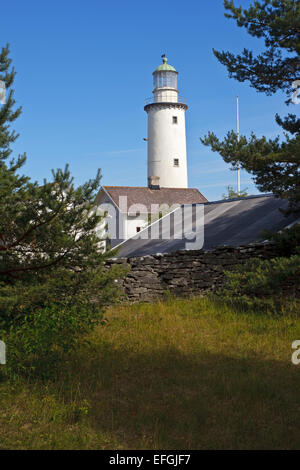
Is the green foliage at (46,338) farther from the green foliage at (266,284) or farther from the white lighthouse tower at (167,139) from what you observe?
the white lighthouse tower at (167,139)

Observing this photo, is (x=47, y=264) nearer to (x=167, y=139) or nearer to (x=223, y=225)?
(x=223, y=225)

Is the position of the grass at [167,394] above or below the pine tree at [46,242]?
below

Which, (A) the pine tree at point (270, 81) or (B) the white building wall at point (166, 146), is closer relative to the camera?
(A) the pine tree at point (270, 81)

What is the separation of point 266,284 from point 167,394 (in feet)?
12.9

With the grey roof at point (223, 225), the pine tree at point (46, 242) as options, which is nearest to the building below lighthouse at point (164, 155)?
the grey roof at point (223, 225)

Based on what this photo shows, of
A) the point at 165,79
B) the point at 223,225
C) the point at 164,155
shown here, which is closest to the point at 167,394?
the point at 223,225

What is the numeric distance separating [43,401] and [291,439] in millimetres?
3168

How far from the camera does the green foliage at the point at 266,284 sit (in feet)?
30.4

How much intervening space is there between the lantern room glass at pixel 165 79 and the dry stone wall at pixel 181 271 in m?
29.0

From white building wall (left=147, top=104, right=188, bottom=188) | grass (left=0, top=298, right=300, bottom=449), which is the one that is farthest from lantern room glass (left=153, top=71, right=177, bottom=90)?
grass (left=0, top=298, right=300, bottom=449)

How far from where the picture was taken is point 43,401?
604 cm

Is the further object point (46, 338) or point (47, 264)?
point (47, 264)

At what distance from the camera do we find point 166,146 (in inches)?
1473
